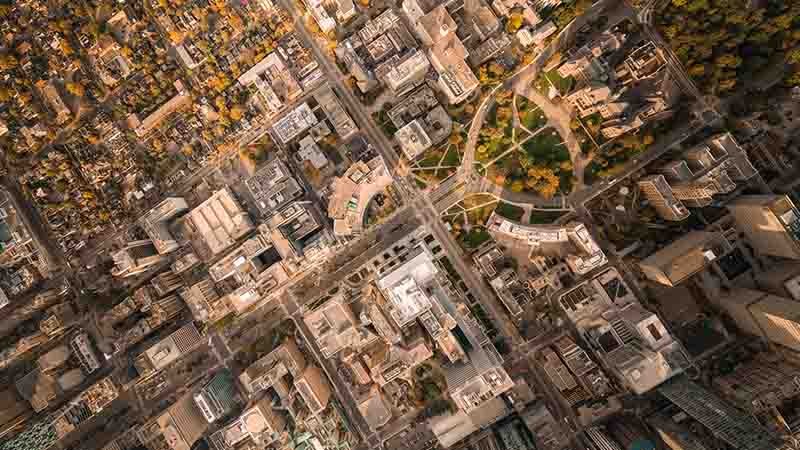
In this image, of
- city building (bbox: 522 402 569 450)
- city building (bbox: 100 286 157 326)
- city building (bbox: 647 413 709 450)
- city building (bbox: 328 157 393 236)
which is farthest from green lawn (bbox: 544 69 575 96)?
city building (bbox: 100 286 157 326)

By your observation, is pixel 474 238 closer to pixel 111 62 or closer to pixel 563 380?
pixel 563 380

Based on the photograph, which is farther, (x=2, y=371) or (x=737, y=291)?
(x=2, y=371)

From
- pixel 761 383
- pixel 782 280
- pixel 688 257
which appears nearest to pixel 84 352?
pixel 688 257

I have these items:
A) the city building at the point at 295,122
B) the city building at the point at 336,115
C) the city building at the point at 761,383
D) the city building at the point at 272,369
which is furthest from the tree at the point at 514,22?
the city building at the point at 272,369

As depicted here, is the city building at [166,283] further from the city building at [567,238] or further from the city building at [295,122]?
the city building at [567,238]

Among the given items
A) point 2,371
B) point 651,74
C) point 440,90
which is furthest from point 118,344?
point 651,74

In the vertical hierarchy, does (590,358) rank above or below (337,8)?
below

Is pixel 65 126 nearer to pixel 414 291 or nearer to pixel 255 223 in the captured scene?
pixel 255 223
